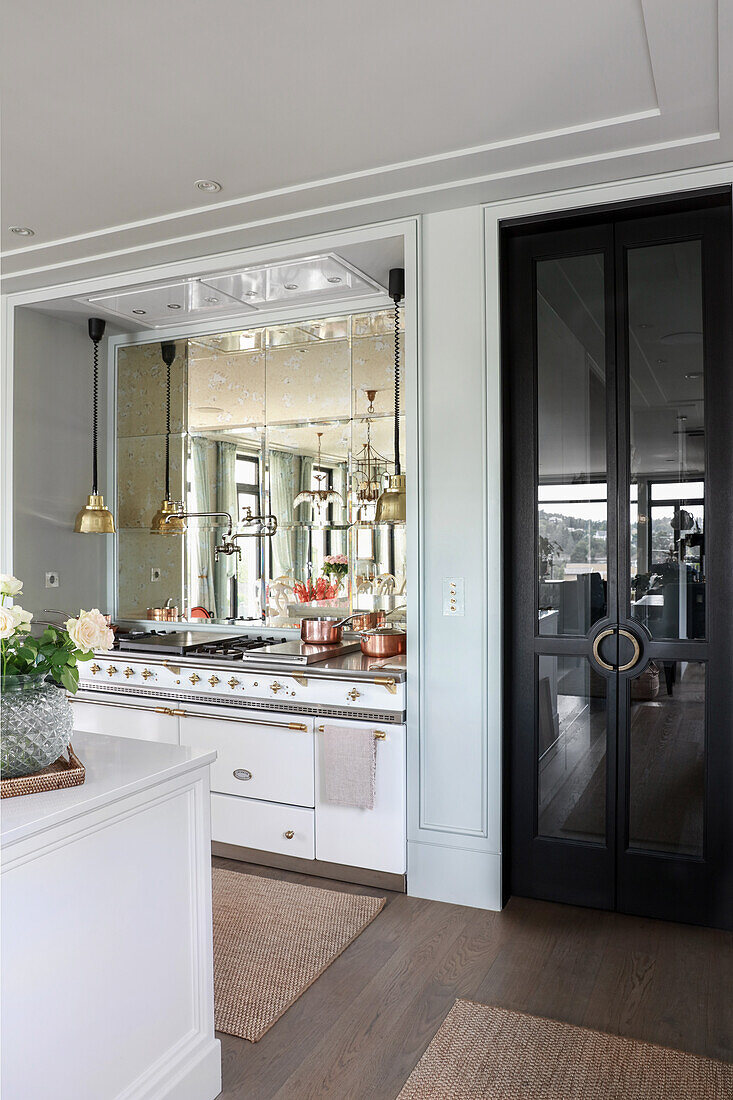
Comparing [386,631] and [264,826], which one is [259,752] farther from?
[386,631]

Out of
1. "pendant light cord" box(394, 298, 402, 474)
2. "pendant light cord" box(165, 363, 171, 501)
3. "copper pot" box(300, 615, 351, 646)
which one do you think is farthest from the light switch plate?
"pendant light cord" box(165, 363, 171, 501)

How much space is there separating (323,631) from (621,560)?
54.1 inches

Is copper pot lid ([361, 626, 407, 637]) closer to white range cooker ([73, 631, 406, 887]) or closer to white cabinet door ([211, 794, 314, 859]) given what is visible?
white range cooker ([73, 631, 406, 887])

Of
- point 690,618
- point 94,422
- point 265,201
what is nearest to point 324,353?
point 265,201

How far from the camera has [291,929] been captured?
2793 millimetres

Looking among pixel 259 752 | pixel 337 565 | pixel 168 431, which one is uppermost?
pixel 168 431

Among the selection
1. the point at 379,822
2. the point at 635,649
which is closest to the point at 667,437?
the point at 635,649

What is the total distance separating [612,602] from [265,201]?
1989mm

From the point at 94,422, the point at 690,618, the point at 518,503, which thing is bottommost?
the point at 690,618

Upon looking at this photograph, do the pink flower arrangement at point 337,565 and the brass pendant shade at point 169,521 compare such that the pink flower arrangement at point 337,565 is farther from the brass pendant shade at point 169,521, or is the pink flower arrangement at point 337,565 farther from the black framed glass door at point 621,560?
the black framed glass door at point 621,560

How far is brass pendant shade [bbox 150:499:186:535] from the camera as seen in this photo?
4340 millimetres

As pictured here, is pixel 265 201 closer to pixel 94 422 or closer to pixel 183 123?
pixel 183 123

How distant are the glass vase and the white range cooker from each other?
63.9 inches

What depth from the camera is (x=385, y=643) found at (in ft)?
11.2
